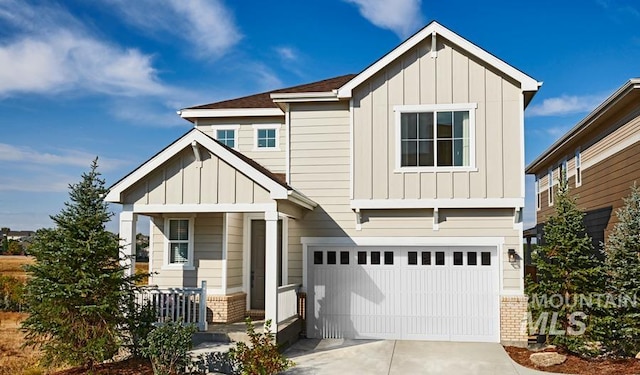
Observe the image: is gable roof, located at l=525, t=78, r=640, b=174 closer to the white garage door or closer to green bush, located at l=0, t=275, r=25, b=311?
the white garage door

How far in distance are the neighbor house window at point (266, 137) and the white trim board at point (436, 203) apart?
2.82 m

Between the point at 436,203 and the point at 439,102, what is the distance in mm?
2213

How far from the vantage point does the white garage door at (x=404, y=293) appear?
13188 mm

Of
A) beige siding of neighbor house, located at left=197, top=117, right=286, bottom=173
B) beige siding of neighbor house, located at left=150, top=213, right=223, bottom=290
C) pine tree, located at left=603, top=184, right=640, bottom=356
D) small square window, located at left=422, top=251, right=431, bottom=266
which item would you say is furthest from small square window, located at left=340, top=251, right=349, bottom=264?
pine tree, located at left=603, top=184, right=640, bottom=356

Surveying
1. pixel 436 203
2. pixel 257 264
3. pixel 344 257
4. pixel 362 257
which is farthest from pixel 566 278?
pixel 257 264

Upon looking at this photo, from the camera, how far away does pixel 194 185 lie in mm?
11477

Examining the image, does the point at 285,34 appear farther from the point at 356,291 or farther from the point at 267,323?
the point at 267,323

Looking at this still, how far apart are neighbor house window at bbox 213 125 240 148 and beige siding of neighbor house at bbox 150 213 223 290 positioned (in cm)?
239

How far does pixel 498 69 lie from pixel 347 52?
23.4 feet

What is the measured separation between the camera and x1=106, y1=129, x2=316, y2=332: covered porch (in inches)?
441

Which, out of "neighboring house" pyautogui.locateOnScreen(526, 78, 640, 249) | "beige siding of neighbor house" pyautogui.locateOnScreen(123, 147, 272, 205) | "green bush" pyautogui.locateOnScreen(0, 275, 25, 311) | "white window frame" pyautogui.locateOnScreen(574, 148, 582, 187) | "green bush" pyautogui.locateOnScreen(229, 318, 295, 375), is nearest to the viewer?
"green bush" pyautogui.locateOnScreen(229, 318, 295, 375)

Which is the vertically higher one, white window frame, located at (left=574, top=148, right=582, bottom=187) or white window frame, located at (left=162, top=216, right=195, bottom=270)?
white window frame, located at (left=574, top=148, right=582, bottom=187)

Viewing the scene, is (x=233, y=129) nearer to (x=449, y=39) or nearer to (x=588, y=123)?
(x=449, y=39)

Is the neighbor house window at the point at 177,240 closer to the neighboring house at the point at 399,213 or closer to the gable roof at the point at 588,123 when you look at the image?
the neighboring house at the point at 399,213
